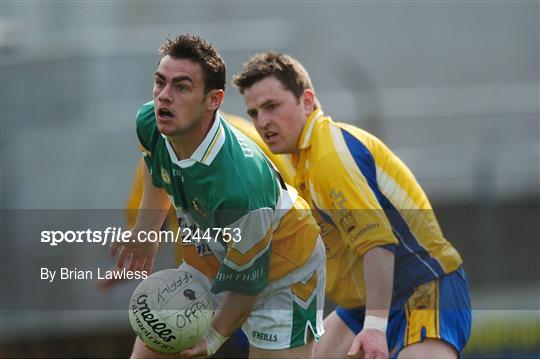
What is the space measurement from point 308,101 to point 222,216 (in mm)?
1017

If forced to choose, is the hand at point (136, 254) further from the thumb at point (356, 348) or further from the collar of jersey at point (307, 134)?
the thumb at point (356, 348)

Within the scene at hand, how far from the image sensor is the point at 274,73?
516 centimetres

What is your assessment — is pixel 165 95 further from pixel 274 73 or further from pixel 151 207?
pixel 274 73

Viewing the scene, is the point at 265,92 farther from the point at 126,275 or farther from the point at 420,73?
the point at 420,73

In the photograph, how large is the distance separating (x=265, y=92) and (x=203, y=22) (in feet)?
12.2

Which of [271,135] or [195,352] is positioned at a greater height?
[271,135]

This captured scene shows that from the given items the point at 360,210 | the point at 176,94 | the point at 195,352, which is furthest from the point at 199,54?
the point at 195,352

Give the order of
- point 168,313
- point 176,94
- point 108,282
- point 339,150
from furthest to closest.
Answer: point 108,282 < point 339,150 < point 176,94 < point 168,313

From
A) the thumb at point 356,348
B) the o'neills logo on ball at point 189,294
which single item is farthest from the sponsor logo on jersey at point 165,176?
the thumb at point 356,348

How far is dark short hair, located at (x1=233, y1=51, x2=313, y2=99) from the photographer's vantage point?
5.15 meters

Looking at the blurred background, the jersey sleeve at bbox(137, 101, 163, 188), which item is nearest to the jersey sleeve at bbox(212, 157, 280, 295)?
the jersey sleeve at bbox(137, 101, 163, 188)

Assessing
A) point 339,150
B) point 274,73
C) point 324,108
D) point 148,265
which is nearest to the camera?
point 148,265

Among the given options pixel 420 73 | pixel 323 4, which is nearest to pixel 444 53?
pixel 420 73

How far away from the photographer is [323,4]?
9.37 meters
